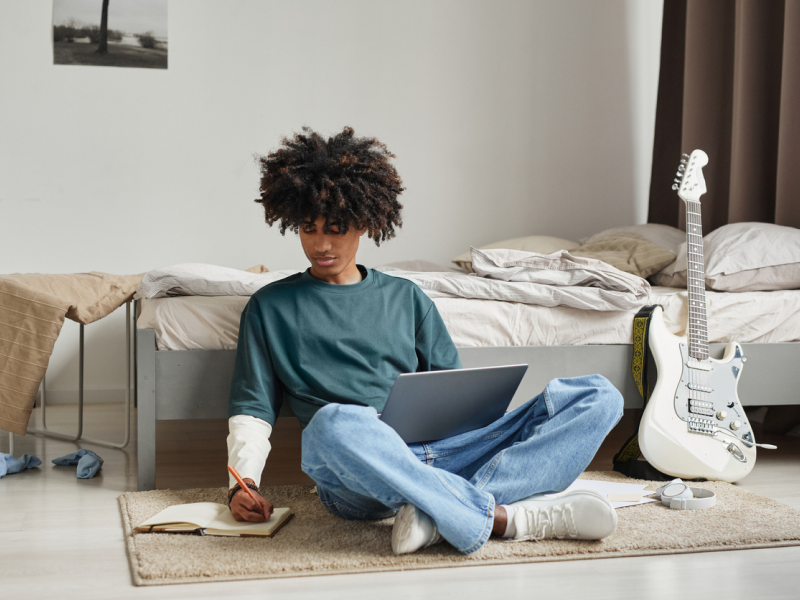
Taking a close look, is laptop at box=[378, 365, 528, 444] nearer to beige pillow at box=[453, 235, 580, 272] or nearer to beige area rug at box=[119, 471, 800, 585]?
beige area rug at box=[119, 471, 800, 585]

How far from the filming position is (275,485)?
1.70 m

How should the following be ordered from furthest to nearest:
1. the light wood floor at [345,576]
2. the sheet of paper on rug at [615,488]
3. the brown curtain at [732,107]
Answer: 1. the brown curtain at [732,107]
2. the sheet of paper on rug at [615,488]
3. the light wood floor at [345,576]

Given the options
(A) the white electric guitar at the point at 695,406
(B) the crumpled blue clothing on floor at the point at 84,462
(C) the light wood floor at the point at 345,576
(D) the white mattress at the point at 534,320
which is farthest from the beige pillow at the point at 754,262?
(B) the crumpled blue clothing on floor at the point at 84,462

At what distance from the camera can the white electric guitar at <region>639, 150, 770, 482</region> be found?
1.69 m

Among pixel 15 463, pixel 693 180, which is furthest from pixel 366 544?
pixel 693 180

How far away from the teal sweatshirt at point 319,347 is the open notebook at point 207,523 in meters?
0.19

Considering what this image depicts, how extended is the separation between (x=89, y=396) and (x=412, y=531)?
2.08 metres

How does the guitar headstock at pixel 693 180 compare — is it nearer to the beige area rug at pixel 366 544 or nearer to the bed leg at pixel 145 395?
the beige area rug at pixel 366 544

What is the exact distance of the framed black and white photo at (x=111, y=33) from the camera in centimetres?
280

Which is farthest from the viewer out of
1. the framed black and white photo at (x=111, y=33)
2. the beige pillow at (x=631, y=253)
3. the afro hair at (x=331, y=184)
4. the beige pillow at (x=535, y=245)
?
the framed black and white photo at (x=111, y=33)

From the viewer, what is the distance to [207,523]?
1302 millimetres

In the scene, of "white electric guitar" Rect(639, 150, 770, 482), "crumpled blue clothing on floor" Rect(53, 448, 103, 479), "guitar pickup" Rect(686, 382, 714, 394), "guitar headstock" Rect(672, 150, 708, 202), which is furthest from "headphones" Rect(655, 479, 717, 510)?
"crumpled blue clothing on floor" Rect(53, 448, 103, 479)

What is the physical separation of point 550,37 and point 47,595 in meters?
2.90

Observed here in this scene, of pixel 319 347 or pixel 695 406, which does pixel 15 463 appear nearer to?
pixel 319 347
